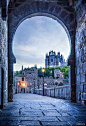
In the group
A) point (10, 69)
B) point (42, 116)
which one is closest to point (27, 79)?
point (10, 69)

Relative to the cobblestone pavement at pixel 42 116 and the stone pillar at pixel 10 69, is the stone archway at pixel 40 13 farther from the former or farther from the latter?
the cobblestone pavement at pixel 42 116

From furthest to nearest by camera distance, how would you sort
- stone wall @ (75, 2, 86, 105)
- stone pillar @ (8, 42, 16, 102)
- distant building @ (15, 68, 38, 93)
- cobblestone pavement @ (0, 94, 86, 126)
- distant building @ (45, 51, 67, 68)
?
distant building @ (45, 51, 67, 68), distant building @ (15, 68, 38, 93), stone pillar @ (8, 42, 16, 102), stone wall @ (75, 2, 86, 105), cobblestone pavement @ (0, 94, 86, 126)

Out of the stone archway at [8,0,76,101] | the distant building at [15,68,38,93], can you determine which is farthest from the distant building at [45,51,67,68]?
the stone archway at [8,0,76,101]

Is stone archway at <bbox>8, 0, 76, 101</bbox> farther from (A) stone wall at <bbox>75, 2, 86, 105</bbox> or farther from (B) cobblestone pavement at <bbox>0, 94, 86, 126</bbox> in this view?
(B) cobblestone pavement at <bbox>0, 94, 86, 126</bbox>

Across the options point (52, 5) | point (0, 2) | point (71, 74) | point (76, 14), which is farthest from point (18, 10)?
point (71, 74)

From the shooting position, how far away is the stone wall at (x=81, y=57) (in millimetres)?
4445

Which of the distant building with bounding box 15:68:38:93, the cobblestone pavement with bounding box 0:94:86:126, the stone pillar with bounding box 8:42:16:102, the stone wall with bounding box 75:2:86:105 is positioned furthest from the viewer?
the distant building with bounding box 15:68:38:93

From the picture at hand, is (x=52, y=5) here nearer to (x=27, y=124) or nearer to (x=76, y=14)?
(x=76, y=14)

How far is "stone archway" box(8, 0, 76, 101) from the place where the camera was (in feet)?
17.8

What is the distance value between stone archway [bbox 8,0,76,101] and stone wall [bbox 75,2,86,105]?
0.33 m

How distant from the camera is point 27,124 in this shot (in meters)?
2.40

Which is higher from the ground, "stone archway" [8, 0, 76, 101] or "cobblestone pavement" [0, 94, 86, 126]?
"stone archway" [8, 0, 76, 101]

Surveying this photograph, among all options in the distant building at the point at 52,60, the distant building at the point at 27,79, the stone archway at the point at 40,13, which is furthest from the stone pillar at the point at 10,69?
the distant building at the point at 52,60

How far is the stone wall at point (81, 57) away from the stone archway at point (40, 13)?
33 centimetres
